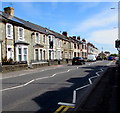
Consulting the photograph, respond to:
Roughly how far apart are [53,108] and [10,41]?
59.3 ft

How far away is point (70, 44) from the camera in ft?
161

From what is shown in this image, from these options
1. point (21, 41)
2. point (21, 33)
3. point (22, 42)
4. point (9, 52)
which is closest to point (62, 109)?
point (9, 52)

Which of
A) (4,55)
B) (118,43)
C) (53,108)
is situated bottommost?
(53,108)

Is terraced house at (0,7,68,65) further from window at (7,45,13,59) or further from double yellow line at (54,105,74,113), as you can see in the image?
double yellow line at (54,105,74,113)

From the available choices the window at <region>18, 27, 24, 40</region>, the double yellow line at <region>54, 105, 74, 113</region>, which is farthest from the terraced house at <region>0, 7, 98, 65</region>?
the double yellow line at <region>54, 105, 74, 113</region>

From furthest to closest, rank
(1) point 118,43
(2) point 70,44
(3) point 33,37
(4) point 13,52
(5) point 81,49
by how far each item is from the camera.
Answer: (5) point 81,49
(2) point 70,44
(3) point 33,37
(4) point 13,52
(1) point 118,43

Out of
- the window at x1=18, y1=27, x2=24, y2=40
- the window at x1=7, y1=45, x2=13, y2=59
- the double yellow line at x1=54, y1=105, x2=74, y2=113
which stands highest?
the window at x1=18, y1=27, x2=24, y2=40

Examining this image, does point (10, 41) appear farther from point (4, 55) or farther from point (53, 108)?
point (53, 108)

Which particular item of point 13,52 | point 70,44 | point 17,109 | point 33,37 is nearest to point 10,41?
point 13,52

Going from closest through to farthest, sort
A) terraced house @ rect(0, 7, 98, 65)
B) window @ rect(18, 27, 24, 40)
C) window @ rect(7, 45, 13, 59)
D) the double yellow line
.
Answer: the double yellow line
terraced house @ rect(0, 7, 98, 65)
window @ rect(7, 45, 13, 59)
window @ rect(18, 27, 24, 40)

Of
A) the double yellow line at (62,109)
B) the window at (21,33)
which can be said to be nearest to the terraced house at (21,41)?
the window at (21,33)

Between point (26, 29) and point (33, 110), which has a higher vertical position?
point (26, 29)

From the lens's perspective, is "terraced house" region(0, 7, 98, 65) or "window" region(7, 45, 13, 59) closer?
"terraced house" region(0, 7, 98, 65)

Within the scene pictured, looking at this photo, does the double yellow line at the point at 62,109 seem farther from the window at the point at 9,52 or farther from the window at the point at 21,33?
the window at the point at 21,33
